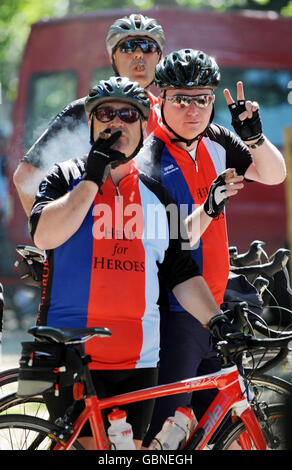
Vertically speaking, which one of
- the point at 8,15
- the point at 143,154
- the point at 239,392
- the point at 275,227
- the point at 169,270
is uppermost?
the point at 8,15

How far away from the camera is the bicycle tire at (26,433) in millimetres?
3375

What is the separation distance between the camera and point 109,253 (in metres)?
3.41

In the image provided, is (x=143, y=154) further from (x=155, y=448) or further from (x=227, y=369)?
(x=155, y=448)

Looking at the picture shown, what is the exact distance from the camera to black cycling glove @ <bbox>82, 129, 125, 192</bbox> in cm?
324

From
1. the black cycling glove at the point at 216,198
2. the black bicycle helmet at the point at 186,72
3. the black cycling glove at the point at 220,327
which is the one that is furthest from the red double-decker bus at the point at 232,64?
the black cycling glove at the point at 220,327

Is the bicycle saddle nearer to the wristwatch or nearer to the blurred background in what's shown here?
the wristwatch

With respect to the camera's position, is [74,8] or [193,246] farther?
[74,8]

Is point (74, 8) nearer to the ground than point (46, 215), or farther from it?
farther from it

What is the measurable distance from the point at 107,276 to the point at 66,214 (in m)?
0.30
